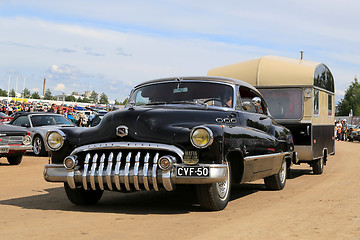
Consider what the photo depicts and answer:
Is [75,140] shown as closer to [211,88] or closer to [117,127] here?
[117,127]

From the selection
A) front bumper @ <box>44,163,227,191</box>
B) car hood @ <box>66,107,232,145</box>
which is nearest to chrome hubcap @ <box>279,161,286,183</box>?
car hood @ <box>66,107,232,145</box>

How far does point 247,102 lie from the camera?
26.8 feet

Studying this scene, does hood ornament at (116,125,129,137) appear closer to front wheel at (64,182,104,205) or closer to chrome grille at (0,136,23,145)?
front wheel at (64,182,104,205)

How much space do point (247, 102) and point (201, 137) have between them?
2066 mm

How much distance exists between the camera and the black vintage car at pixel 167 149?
245 inches

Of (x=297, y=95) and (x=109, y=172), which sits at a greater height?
(x=297, y=95)

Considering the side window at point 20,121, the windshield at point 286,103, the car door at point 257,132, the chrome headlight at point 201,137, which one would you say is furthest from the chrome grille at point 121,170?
the side window at point 20,121

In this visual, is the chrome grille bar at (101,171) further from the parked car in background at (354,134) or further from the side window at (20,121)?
the parked car in background at (354,134)

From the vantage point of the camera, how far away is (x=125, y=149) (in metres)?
6.47

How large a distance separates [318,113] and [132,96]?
674cm

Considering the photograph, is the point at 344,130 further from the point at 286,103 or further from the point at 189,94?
the point at 189,94

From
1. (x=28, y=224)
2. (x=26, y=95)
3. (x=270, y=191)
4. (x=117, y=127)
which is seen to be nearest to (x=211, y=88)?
(x=117, y=127)

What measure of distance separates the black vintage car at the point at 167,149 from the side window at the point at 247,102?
5.0 inches

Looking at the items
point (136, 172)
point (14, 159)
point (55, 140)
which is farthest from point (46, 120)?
point (136, 172)
